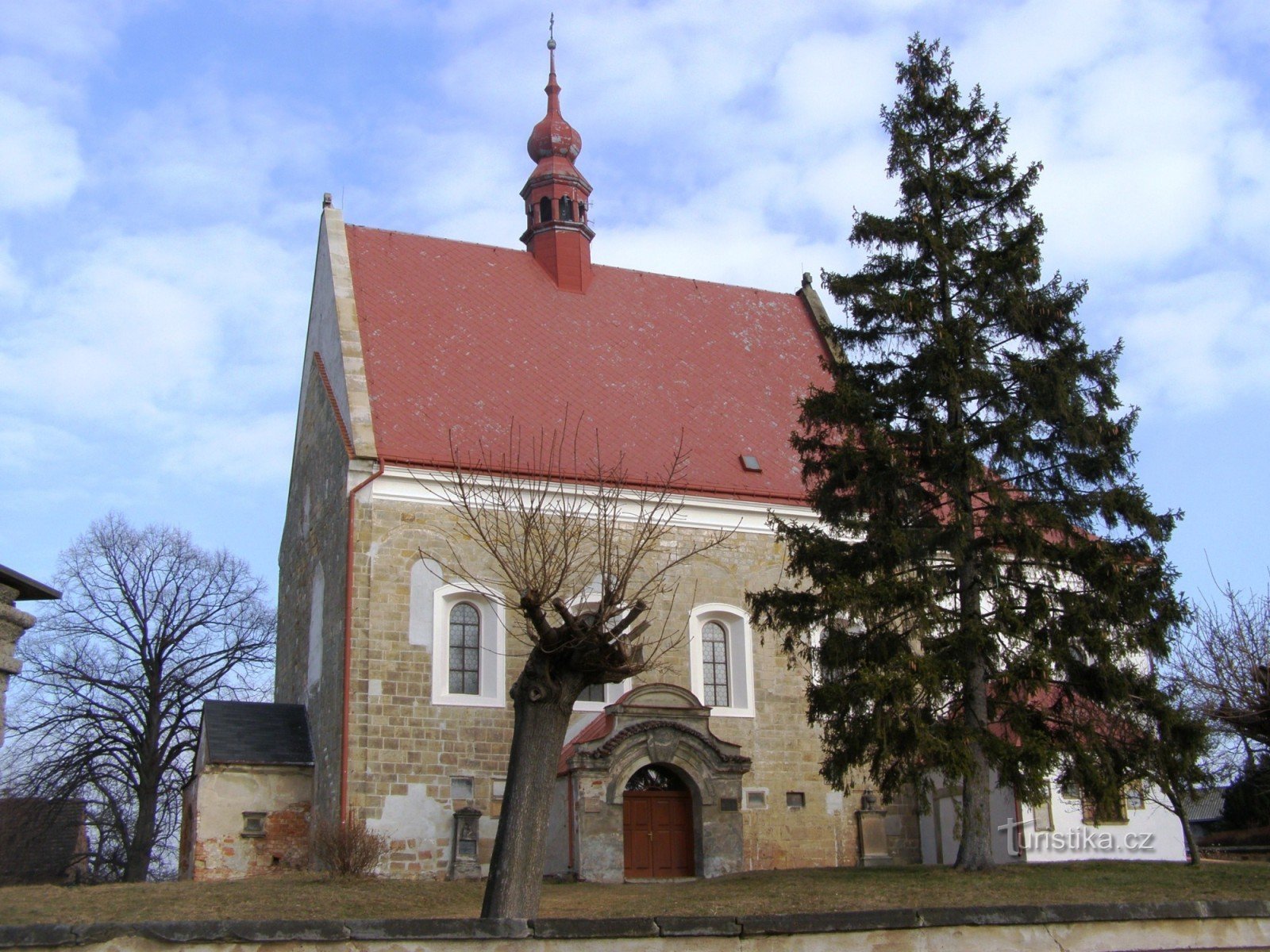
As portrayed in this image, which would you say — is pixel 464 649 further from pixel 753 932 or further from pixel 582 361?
pixel 753 932

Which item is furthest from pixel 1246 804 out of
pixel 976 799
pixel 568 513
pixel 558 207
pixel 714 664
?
pixel 558 207

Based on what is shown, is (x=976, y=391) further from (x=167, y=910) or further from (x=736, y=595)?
(x=167, y=910)

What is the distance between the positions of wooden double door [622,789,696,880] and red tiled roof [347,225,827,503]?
4.74 m

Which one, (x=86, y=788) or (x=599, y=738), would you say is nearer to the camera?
(x=599, y=738)

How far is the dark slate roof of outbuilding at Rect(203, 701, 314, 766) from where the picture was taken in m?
19.2

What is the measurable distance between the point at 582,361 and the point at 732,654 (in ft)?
18.9

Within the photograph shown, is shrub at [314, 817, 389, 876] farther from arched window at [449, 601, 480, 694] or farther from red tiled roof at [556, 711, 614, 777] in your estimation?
red tiled roof at [556, 711, 614, 777]

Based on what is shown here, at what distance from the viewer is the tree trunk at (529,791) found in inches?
407

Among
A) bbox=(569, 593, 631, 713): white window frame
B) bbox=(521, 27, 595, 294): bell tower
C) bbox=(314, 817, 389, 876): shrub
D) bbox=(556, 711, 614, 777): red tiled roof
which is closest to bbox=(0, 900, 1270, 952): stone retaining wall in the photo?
bbox=(314, 817, 389, 876): shrub

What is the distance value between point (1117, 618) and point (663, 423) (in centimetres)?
920

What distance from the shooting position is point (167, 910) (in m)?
13.0

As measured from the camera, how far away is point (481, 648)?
63.9 ft

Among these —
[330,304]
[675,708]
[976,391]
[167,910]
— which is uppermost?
[330,304]

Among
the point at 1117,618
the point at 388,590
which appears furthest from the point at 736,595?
the point at 1117,618
